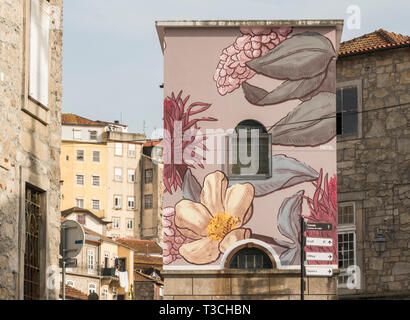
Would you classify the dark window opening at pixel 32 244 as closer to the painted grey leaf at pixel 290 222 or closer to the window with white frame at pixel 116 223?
the painted grey leaf at pixel 290 222

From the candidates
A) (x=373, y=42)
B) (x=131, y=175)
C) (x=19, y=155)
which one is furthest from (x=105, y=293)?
(x=19, y=155)

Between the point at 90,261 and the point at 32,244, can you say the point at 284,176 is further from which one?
the point at 90,261

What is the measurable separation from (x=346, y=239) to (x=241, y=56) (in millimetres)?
6696

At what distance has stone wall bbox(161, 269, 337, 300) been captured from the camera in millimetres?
27953

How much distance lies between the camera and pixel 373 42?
109 ft

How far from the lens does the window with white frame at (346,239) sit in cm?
3222

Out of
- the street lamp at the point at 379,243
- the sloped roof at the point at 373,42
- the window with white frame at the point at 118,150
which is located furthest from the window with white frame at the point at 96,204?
the street lamp at the point at 379,243

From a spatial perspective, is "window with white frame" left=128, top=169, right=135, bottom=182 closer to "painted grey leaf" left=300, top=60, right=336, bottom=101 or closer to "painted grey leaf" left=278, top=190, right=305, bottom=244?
"painted grey leaf" left=300, top=60, right=336, bottom=101

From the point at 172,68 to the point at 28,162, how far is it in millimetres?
15290
